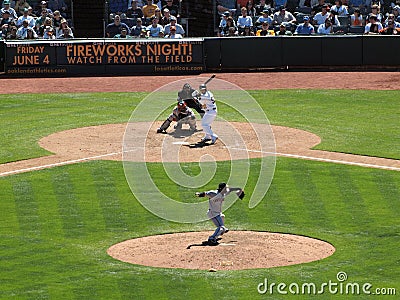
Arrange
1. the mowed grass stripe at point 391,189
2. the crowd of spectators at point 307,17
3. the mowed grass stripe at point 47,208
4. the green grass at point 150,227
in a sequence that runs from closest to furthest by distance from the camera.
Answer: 1. the green grass at point 150,227
2. the mowed grass stripe at point 47,208
3. the mowed grass stripe at point 391,189
4. the crowd of spectators at point 307,17

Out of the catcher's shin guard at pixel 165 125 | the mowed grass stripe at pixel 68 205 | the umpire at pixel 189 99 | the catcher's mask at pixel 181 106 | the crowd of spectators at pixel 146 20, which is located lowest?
the mowed grass stripe at pixel 68 205

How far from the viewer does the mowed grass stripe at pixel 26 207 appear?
57.8 feet

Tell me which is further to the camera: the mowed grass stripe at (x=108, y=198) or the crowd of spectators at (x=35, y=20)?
the crowd of spectators at (x=35, y=20)

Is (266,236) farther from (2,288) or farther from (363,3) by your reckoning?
(363,3)

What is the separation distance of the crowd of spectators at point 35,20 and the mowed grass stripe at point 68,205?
15681 millimetres

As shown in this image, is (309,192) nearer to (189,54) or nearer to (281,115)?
(281,115)

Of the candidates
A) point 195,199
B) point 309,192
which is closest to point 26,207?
point 195,199

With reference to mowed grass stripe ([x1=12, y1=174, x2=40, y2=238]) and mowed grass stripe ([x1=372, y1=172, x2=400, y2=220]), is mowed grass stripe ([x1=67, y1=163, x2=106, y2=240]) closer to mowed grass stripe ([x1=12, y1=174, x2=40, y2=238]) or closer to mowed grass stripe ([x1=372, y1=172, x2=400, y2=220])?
mowed grass stripe ([x1=12, y1=174, x2=40, y2=238])

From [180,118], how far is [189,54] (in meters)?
9.80

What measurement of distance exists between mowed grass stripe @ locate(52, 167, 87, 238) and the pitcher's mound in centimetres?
133

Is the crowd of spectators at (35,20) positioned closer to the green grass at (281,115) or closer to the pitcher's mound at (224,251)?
the green grass at (281,115)

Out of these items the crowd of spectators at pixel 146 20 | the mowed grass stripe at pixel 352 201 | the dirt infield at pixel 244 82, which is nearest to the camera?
the mowed grass stripe at pixel 352 201

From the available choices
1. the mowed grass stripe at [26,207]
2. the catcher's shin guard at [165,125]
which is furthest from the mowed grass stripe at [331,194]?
the mowed grass stripe at [26,207]

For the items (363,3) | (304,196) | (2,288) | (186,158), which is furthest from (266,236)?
(363,3)
